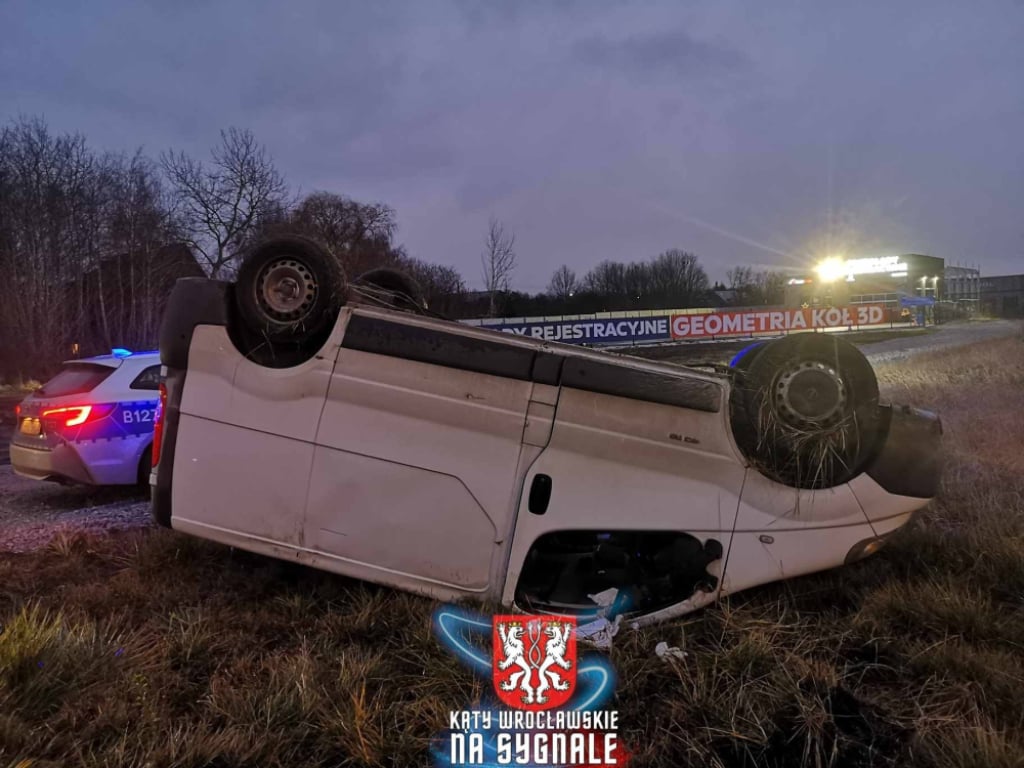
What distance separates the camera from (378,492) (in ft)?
9.75

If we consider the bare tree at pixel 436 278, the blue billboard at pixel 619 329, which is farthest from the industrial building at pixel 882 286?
the bare tree at pixel 436 278

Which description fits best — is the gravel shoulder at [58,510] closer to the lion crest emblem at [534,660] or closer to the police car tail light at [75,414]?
the police car tail light at [75,414]

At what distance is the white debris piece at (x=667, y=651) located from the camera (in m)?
2.63

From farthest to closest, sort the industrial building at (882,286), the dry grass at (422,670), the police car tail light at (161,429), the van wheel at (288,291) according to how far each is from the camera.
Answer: the industrial building at (882,286)
the police car tail light at (161,429)
the van wheel at (288,291)
the dry grass at (422,670)

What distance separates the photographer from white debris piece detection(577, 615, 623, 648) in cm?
272

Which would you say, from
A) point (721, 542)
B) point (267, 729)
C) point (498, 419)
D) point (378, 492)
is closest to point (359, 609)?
point (378, 492)

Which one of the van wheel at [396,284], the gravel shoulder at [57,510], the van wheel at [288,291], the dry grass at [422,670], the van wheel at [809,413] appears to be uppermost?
the van wheel at [396,284]

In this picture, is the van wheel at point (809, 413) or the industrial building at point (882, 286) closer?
the van wheel at point (809, 413)

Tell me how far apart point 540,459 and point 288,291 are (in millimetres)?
1472

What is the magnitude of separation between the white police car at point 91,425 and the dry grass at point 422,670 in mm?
2646

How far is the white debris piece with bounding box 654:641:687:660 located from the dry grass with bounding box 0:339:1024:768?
0.04 meters

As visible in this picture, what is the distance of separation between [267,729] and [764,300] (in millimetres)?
47954

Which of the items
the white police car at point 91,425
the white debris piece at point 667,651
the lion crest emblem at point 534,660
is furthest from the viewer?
the white police car at point 91,425

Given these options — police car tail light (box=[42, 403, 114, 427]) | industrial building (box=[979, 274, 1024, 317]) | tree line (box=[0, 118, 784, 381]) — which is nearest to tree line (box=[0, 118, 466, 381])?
tree line (box=[0, 118, 784, 381])
